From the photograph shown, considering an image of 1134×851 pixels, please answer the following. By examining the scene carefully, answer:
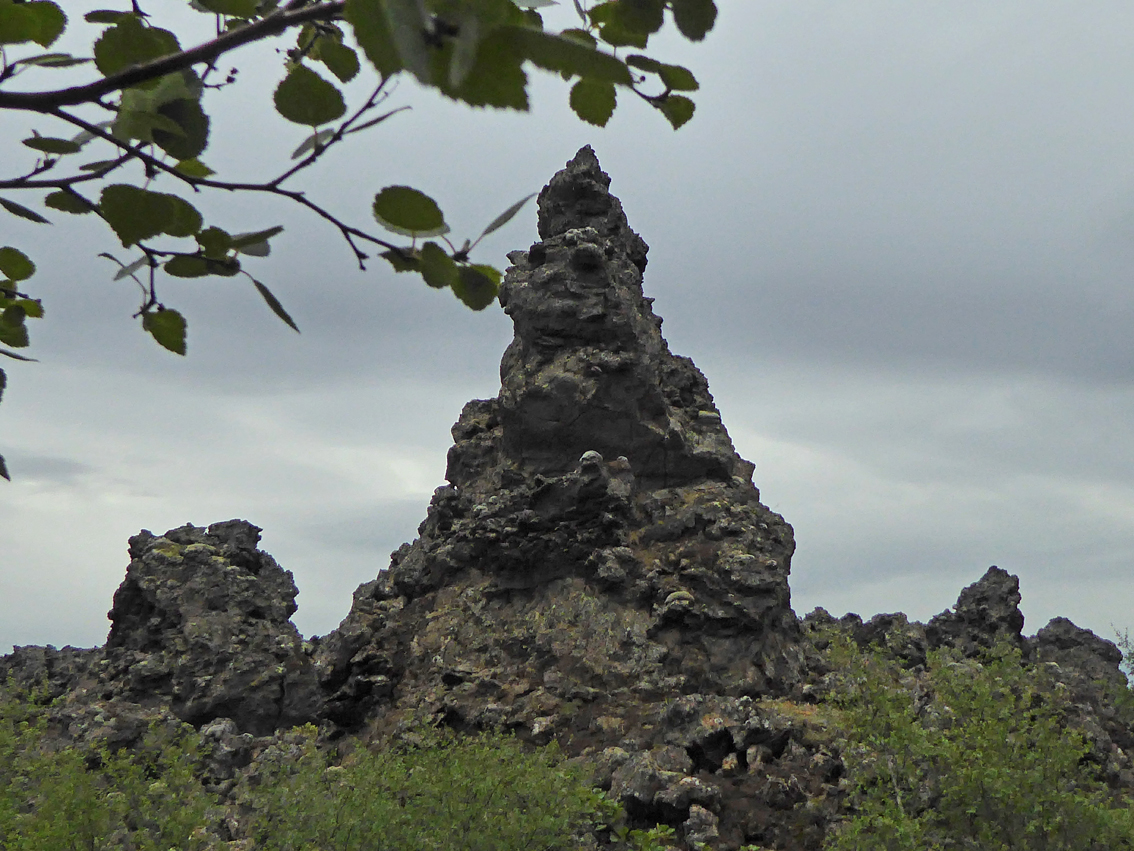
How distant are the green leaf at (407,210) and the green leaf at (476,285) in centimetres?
31

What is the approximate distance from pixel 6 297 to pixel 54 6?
4.14 ft

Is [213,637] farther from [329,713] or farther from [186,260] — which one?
[186,260]

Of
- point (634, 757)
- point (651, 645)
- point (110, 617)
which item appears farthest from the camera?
point (110, 617)

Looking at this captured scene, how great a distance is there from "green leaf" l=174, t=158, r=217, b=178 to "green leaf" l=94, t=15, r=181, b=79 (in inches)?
20.7

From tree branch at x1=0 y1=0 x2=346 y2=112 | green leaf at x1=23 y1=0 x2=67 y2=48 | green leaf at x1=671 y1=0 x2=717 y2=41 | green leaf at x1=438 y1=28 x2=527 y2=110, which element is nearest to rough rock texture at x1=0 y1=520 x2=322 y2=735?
green leaf at x1=23 y1=0 x2=67 y2=48

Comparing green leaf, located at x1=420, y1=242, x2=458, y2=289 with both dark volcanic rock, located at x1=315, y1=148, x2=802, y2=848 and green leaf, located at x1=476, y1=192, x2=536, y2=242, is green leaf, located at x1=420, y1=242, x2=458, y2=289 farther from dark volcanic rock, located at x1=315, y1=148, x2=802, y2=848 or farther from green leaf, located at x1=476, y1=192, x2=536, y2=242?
dark volcanic rock, located at x1=315, y1=148, x2=802, y2=848

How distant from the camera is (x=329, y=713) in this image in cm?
2498

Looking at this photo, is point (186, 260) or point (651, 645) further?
point (651, 645)

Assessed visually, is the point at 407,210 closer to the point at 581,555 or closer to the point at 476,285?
the point at 476,285

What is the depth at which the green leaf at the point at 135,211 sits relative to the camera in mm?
2094

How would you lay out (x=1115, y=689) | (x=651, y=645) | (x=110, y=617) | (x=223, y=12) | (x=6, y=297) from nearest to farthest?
1. (x=223, y=12)
2. (x=6, y=297)
3. (x=651, y=645)
4. (x=1115, y=689)
5. (x=110, y=617)

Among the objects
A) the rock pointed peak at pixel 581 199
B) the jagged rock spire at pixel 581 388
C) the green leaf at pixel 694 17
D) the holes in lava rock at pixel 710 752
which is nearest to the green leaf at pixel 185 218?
the green leaf at pixel 694 17

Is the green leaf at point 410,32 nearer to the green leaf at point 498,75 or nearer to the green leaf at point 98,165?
the green leaf at point 498,75

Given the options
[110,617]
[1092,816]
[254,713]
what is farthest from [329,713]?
[1092,816]
